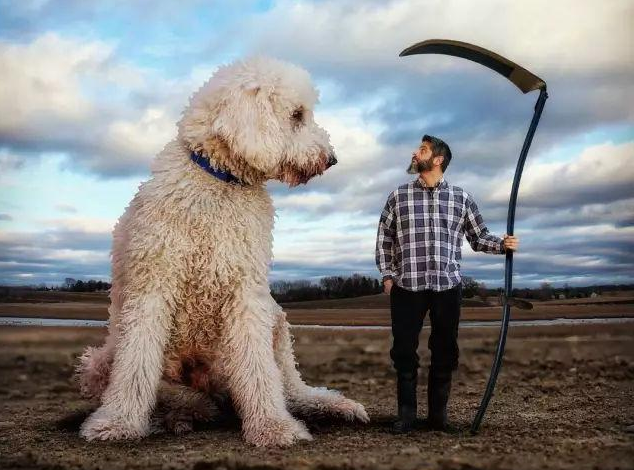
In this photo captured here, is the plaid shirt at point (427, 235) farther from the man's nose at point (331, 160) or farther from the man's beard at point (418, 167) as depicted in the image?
the man's nose at point (331, 160)

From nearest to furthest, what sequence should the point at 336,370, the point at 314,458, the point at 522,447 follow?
the point at 314,458
the point at 522,447
the point at 336,370

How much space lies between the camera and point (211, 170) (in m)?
5.02

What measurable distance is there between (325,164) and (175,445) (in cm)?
222

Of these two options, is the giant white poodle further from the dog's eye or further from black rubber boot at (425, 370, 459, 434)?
black rubber boot at (425, 370, 459, 434)

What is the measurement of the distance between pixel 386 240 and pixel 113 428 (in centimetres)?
246

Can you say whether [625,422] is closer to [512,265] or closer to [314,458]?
[512,265]

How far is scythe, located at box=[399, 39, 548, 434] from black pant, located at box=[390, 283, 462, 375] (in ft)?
1.15

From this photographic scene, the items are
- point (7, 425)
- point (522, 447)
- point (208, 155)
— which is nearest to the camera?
point (522, 447)

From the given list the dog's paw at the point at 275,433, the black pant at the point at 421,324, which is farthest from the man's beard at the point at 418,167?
the dog's paw at the point at 275,433

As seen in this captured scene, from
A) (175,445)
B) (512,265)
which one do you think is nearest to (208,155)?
(175,445)

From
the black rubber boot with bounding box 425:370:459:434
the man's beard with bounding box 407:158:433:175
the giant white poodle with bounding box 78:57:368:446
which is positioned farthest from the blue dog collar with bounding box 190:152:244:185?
the black rubber boot with bounding box 425:370:459:434

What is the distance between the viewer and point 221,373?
204 inches

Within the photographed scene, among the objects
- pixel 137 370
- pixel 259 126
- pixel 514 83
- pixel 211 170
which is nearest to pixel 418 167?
pixel 514 83

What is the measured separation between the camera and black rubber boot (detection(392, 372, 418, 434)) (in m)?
5.31
